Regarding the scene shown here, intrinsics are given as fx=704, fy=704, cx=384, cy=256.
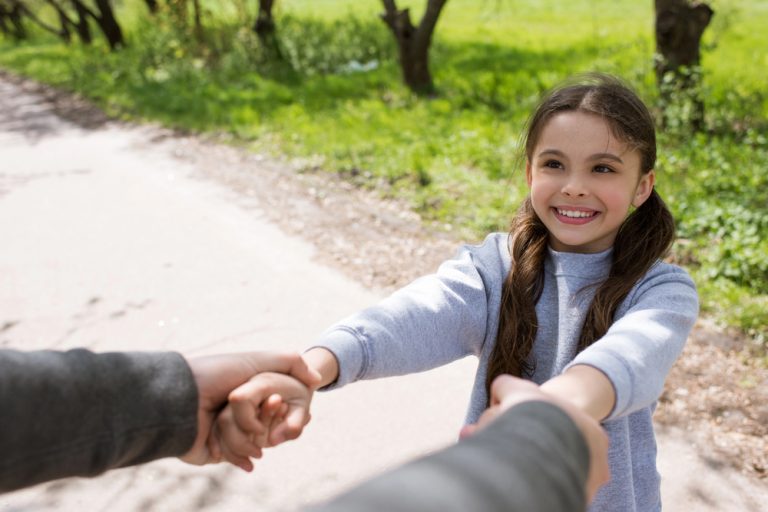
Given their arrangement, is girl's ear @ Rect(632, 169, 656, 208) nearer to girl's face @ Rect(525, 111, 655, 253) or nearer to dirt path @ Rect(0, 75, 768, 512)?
girl's face @ Rect(525, 111, 655, 253)

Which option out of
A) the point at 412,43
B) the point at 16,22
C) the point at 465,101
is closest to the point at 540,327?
the point at 465,101

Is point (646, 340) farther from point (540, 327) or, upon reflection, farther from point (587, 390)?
point (540, 327)

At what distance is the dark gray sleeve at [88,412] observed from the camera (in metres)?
1.29

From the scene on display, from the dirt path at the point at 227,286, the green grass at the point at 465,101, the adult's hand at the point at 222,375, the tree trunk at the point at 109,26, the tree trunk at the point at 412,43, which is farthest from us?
the tree trunk at the point at 109,26

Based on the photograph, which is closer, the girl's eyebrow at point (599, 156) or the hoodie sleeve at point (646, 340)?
the hoodie sleeve at point (646, 340)

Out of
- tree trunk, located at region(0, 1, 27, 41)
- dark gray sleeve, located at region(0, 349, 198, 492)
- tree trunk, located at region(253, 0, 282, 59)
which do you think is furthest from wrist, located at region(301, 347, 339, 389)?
tree trunk, located at region(0, 1, 27, 41)

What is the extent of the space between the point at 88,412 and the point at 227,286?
3477 mm

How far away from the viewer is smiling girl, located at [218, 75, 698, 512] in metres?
1.75

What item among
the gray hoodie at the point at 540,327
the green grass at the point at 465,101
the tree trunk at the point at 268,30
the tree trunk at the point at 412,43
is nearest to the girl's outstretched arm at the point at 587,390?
the gray hoodie at the point at 540,327

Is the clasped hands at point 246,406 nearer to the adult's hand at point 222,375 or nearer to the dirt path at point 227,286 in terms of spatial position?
the adult's hand at point 222,375

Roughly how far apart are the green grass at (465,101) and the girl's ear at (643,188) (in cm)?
59

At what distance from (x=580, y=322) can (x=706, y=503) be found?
1.41 m

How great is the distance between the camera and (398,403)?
3465mm

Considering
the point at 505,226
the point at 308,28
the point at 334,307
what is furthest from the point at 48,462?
the point at 308,28
